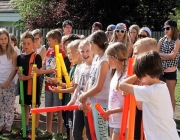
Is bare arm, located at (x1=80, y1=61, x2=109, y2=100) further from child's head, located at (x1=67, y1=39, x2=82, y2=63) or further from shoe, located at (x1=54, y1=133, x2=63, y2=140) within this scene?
shoe, located at (x1=54, y1=133, x2=63, y2=140)

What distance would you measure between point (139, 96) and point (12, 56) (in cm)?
344

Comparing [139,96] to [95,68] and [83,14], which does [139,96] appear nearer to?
[95,68]

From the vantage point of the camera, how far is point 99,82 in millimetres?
4363

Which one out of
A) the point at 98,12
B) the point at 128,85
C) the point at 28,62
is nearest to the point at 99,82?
the point at 128,85

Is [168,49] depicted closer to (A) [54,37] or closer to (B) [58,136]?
(A) [54,37]

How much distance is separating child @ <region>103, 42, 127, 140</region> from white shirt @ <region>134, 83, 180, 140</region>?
0.80 m

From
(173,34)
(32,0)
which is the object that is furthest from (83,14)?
(173,34)

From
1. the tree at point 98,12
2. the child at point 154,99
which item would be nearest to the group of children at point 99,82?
the child at point 154,99

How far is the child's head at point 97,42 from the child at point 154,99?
1.30 meters

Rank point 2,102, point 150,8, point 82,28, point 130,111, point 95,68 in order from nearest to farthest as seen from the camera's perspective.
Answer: point 130,111
point 95,68
point 2,102
point 82,28
point 150,8

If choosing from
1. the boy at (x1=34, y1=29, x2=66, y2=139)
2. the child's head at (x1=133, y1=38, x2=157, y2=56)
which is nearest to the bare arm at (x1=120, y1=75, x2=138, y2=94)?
the child's head at (x1=133, y1=38, x2=157, y2=56)

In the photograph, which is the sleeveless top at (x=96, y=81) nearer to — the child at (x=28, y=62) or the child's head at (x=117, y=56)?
the child's head at (x=117, y=56)

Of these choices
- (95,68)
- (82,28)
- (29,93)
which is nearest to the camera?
(95,68)

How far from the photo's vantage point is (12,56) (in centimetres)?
629
